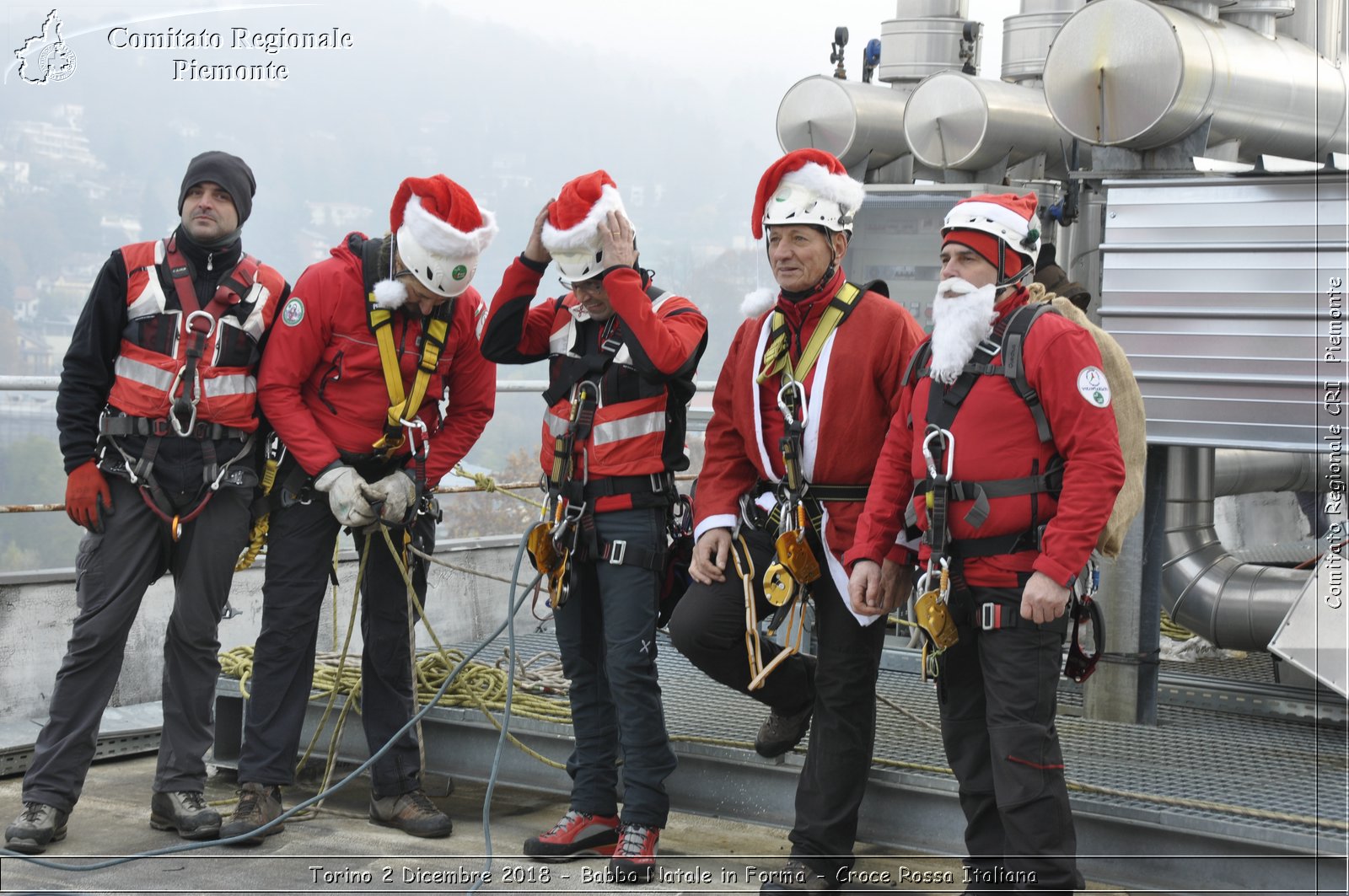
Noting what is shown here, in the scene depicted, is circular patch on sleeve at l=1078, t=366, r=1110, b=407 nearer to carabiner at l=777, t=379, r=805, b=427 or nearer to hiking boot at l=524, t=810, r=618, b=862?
carabiner at l=777, t=379, r=805, b=427

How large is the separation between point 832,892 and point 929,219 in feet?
11.5

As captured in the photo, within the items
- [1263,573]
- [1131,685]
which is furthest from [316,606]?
[1263,573]

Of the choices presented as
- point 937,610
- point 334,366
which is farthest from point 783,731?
point 334,366

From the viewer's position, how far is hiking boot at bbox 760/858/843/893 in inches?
154

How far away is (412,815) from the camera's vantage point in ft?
15.4

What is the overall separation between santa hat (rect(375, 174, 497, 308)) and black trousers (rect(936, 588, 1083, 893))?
191cm

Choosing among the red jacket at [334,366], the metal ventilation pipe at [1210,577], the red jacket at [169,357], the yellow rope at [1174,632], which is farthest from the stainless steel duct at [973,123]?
the red jacket at [169,357]

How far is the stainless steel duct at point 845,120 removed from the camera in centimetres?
718

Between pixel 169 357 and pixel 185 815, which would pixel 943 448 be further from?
pixel 185 815

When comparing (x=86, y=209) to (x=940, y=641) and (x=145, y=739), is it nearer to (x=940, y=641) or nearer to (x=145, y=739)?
(x=145, y=739)

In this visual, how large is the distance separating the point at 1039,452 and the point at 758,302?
3.60ft

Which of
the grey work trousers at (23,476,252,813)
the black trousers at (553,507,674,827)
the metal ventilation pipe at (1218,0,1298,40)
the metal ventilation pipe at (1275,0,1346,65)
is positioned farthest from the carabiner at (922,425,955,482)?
the metal ventilation pipe at (1275,0,1346,65)

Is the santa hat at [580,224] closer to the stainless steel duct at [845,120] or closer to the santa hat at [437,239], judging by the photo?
the santa hat at [437,239]

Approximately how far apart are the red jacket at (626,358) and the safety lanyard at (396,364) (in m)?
0.24
